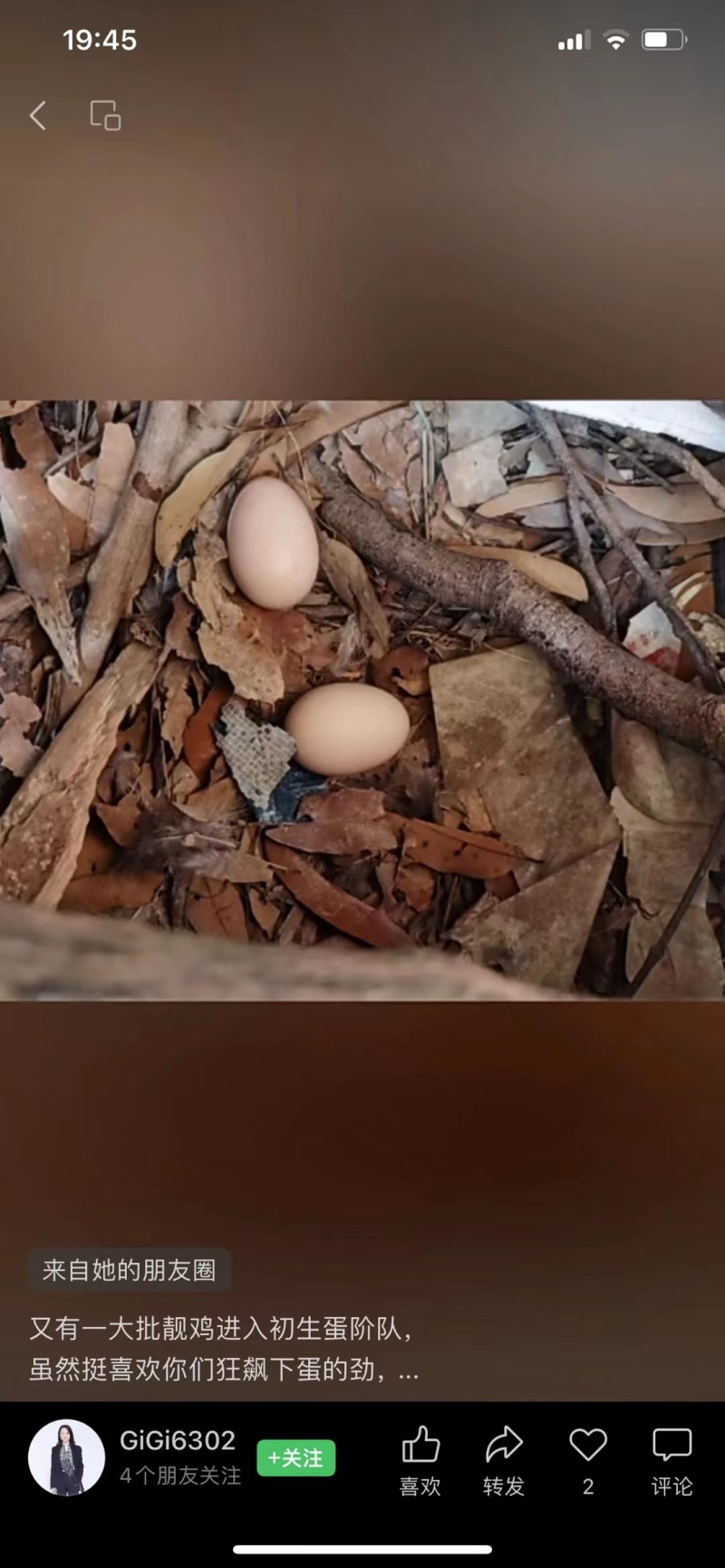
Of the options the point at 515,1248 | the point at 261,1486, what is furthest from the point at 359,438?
the point at 261,1486

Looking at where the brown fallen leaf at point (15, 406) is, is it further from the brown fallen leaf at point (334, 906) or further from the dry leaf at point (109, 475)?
the brown fallen leaf at point (334, 906)

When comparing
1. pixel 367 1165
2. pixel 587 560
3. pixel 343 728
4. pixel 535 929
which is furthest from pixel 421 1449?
pixel 587 560

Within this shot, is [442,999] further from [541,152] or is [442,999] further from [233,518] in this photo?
[541,152]

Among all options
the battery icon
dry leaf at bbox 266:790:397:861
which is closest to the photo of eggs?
dry leaf at bbox 266:790:397:861

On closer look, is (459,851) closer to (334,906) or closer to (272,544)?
(334,906)

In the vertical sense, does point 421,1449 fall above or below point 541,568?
below

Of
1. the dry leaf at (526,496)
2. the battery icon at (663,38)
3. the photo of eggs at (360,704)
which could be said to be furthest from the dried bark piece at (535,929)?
the battery icon at (663,38)
